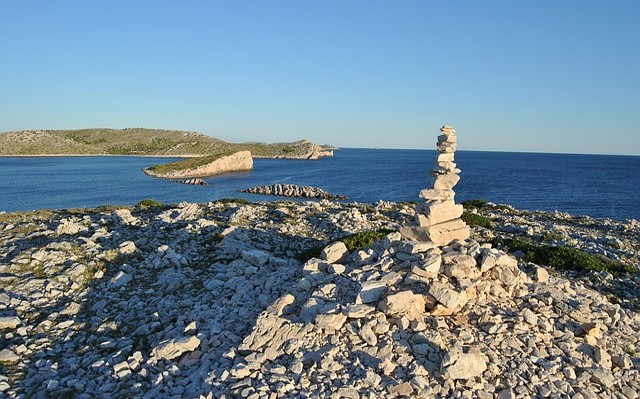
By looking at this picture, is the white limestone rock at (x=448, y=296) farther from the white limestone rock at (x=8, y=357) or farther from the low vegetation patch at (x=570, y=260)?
the white limestone rock at (x=8, y=357)

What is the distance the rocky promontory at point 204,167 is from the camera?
319 feet

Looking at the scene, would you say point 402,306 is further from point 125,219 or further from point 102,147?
point 102,147

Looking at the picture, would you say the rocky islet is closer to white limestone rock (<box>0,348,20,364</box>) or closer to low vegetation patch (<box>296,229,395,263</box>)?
white limestone rock (<box>0,348,20,364</box>)

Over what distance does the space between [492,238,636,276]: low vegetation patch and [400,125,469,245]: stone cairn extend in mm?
6211

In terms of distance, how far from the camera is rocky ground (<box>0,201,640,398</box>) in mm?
9625

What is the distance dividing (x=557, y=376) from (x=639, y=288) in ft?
29.0

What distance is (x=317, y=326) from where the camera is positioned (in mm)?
10945

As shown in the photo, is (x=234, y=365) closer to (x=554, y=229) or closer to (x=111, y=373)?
(x=111, y=373)

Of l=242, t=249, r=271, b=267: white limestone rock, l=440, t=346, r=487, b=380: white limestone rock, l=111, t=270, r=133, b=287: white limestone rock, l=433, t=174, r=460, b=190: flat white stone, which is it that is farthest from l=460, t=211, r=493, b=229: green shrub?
l=111, t=270, r=133, b=287: white limestone rock

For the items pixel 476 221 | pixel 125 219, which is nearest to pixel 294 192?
pixel 476 221

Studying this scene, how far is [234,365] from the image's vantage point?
10148mm

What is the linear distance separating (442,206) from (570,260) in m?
7.87

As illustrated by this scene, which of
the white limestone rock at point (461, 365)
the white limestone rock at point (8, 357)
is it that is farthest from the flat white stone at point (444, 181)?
the white limestone rock at point (8, 357)

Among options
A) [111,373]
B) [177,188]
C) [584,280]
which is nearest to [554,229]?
[584,280]
